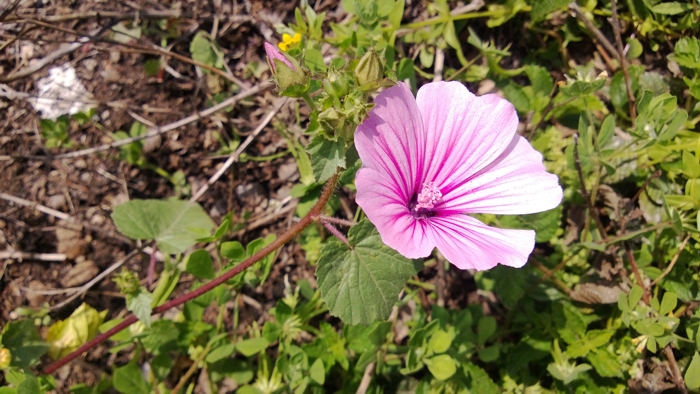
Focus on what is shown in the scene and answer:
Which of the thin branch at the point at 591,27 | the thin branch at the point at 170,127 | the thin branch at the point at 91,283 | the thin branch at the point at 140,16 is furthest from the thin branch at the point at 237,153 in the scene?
the thin branch at the point at 591,27

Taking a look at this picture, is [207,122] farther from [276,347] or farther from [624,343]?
[624,343]

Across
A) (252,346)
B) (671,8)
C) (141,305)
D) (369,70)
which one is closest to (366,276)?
(369,70)

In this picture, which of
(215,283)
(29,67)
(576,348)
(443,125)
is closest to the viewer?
(443,125)

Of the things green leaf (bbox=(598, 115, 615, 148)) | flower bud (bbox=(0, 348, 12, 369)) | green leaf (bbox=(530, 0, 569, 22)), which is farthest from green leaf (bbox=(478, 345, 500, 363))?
flower bud (bbox=(0, 348, 12, 369))

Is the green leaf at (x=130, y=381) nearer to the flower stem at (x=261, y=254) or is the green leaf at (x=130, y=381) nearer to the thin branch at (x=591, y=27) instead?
the flower stem at (x=261, y=254)

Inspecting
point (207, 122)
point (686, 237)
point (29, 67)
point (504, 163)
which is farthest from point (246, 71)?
point (686, 237)

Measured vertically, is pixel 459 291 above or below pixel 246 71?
below

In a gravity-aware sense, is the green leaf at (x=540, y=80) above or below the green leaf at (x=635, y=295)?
above
